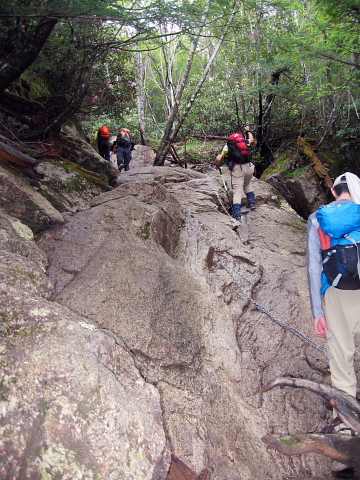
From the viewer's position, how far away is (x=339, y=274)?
3.21 m

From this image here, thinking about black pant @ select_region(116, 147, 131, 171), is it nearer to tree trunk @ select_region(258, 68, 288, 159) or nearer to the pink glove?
tree trunk @ select_region(258, 68, 288, 159)

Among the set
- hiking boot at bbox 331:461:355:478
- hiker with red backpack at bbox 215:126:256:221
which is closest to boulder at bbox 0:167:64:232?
hiking boot at bbox 331:461:355:478

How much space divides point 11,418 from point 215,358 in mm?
2267


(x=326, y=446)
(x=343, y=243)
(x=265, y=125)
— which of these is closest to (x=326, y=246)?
(x=343, y=243)

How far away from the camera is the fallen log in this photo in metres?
3.04

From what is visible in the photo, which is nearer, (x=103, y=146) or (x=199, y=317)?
(x=199, y=317)

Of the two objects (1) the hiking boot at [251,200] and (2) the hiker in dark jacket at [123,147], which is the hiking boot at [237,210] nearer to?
(1) the hiking boot at [251,200]

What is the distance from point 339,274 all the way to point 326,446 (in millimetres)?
1573

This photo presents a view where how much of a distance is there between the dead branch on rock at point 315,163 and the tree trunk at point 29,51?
9.62m

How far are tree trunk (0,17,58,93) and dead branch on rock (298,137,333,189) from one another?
31.6ft

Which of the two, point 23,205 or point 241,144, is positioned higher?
point 241,144

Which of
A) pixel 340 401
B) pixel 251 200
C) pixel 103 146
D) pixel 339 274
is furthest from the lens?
pixel 103 146

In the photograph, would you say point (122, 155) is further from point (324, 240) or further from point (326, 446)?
point (326, 446)

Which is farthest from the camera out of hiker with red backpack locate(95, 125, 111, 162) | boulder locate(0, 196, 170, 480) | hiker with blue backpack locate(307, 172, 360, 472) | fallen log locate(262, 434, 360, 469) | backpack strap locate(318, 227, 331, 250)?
hiker with red backpack locate(95, 125, 111, 162)
